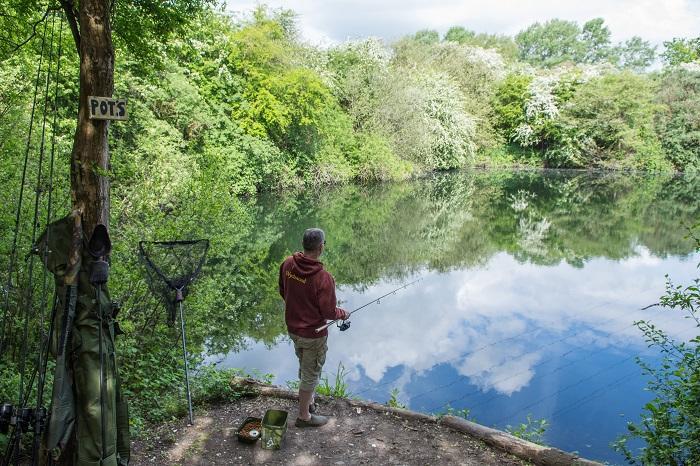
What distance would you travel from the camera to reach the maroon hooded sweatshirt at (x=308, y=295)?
4305 mm

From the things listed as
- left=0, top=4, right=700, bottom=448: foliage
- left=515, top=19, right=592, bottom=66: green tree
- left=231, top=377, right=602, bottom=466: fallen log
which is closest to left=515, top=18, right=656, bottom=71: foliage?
left=515, top=19, right=592, bottom=66: green tree

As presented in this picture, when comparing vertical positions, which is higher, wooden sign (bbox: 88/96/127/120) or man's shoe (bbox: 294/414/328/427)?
wooden sign (bbox: 88/96/127/120)

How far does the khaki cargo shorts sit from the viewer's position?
14.6 ft

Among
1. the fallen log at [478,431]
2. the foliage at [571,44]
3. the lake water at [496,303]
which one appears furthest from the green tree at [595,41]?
the fallen log at [478,431]

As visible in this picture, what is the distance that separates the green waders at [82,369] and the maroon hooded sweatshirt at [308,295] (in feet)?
5.27

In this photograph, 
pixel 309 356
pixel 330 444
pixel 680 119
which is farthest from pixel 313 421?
pixel 680 119

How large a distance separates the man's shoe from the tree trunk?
2.63m

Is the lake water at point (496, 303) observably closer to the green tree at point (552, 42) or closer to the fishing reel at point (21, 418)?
the fishing reel at point (21, 418)

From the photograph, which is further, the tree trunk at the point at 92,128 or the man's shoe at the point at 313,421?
the man's shoe at the point at 313,421

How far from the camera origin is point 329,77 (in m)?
27.6

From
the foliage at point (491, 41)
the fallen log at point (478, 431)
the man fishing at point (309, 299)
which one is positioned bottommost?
the fallen log at point (478, 431)

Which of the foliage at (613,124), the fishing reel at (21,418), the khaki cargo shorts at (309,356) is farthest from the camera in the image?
the foliage at (613,124)

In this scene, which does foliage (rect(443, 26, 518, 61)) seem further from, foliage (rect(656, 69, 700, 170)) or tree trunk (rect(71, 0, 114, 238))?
tree trunk (rect(71, 0, 114, 238))

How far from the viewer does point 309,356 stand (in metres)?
4.52
